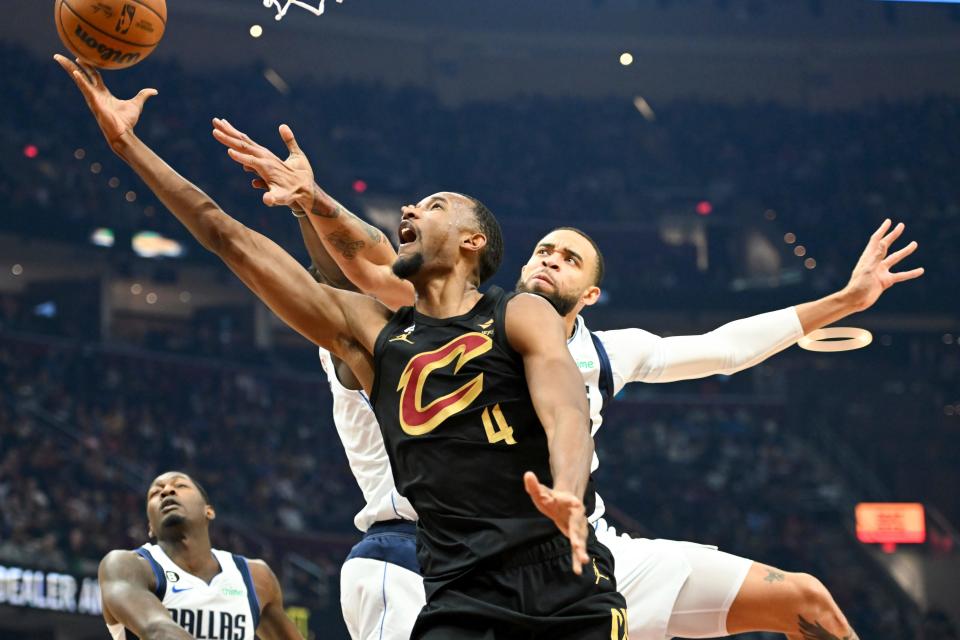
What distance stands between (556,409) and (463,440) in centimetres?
A: 28

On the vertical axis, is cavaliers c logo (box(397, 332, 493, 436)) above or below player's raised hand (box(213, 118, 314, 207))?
below

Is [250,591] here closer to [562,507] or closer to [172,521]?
[172,521]

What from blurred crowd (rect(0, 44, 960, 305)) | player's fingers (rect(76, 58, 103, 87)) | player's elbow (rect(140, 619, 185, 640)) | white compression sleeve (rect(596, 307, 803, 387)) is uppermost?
blurred crowd (rect(0, 44, 960, 305))

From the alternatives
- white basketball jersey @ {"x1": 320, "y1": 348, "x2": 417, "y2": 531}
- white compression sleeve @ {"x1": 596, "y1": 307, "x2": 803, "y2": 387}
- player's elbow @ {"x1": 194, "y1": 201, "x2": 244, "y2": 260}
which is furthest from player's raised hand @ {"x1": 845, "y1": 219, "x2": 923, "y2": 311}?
player's elbow @ {"x1": 194, "y1": 201, "x2": 244, "y2": 260}

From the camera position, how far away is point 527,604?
9.63ft

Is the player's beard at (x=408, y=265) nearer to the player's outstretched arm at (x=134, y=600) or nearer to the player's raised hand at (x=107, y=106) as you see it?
the player's raised hand at (x=107, y=106)

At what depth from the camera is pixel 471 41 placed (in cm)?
2520

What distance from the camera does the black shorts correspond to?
115 inches

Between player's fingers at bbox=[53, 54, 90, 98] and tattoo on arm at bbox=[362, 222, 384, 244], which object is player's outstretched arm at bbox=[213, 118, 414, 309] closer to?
tattoo on arm at bbox=[362, 222, 384, 244]

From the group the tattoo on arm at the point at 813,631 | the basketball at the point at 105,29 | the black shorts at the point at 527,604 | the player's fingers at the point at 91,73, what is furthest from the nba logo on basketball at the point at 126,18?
the tattoo on arm at the point at 813,631

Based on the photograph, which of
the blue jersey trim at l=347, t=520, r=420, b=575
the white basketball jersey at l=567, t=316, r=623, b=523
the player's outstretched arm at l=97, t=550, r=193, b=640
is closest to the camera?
the blue jersey trim at l=347, t=520, r=420, b=575

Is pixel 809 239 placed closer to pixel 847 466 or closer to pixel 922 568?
pixel 847 466

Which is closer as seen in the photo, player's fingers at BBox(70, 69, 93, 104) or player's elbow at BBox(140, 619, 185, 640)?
player's fingers at BBox(70, 69, 93, 104)

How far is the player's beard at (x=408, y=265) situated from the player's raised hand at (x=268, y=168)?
402mm
